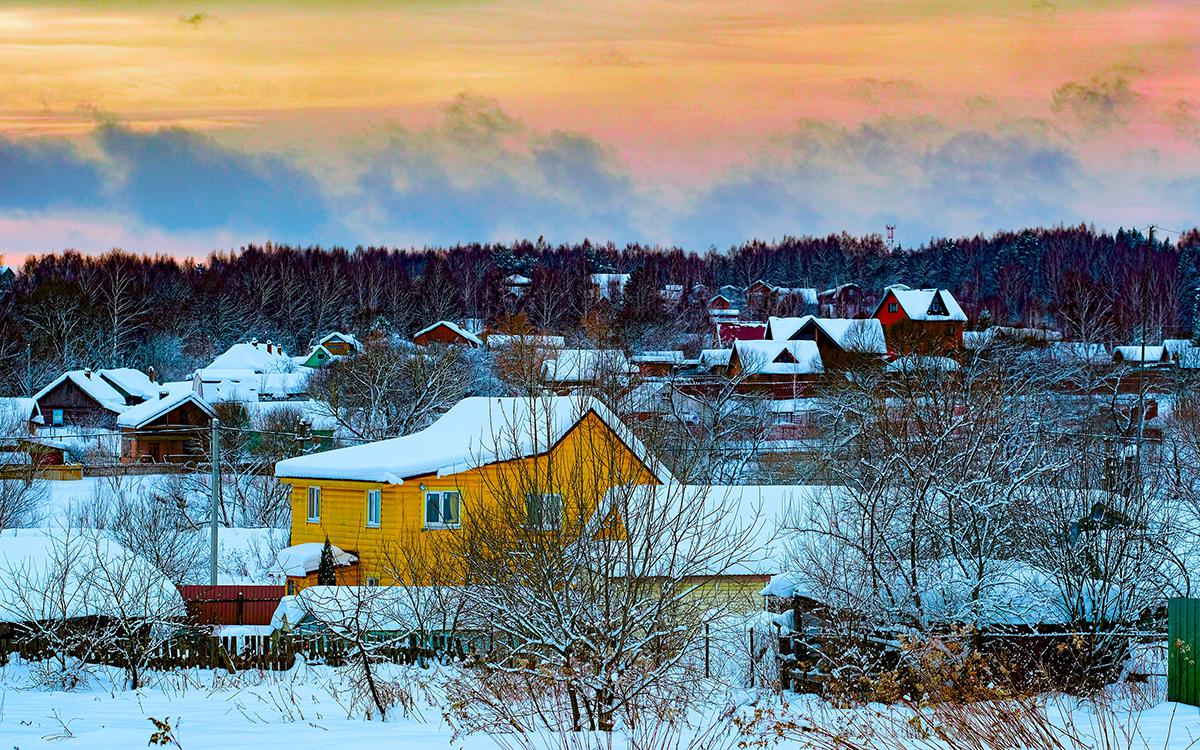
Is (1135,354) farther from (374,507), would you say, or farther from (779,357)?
(374,507)

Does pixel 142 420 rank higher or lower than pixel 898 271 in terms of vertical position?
lower

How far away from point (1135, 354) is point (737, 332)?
108ft

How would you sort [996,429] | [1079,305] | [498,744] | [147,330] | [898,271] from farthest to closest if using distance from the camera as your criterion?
[898,271], [147,330], [1079,305], [996,429], [498,744]

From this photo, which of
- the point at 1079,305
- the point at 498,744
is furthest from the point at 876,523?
the point at 1079,305

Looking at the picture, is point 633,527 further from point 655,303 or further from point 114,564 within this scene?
point 655,303

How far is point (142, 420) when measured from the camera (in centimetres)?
6072

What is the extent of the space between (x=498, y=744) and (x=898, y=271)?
13611 cm

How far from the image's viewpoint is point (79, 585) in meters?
17.4

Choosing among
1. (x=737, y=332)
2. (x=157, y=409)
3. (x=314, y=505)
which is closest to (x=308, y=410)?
(x=157, y=409)

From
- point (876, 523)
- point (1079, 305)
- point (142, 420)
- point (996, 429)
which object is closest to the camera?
point (876, 523)

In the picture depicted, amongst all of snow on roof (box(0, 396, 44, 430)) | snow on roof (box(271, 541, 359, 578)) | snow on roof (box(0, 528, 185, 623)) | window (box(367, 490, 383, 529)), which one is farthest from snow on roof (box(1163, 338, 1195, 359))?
snow on roof (box(0, 528, 185, 623))

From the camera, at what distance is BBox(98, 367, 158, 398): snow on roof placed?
74312mm

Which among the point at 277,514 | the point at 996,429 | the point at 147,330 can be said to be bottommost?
the point at 277,514

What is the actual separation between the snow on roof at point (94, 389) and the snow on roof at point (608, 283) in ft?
173
